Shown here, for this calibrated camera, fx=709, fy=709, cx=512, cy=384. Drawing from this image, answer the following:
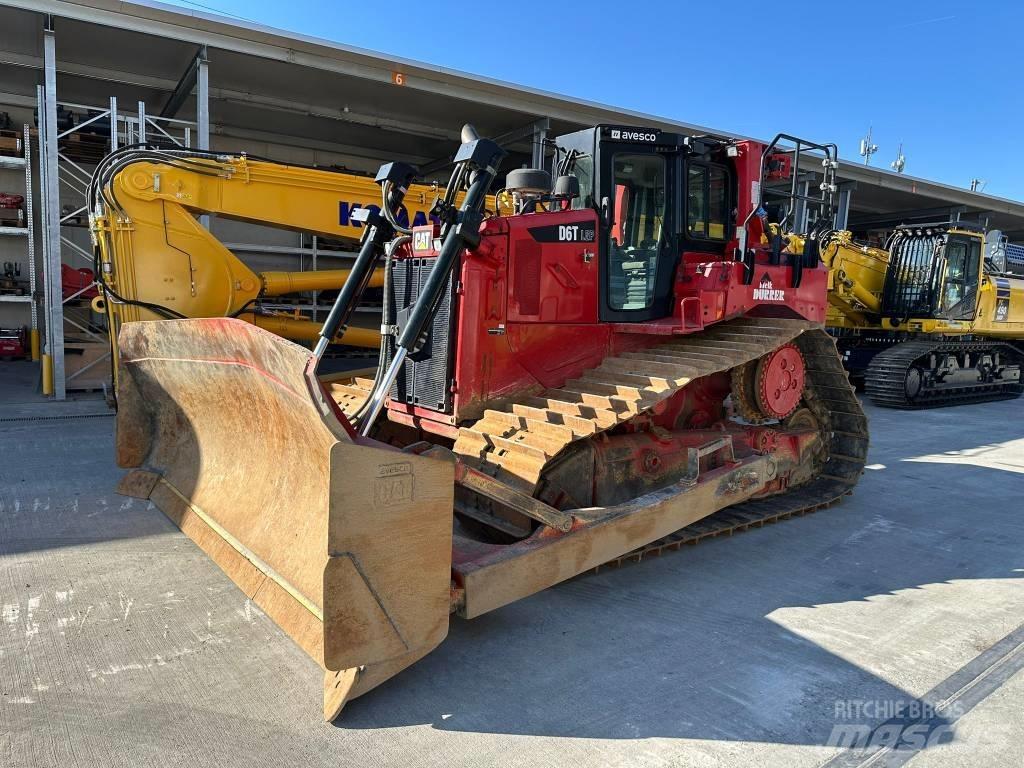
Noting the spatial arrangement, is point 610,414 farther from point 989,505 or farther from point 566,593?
point 989,505

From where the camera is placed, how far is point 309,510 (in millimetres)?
3191

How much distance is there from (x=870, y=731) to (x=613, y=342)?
111 inches

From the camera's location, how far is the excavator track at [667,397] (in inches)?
151

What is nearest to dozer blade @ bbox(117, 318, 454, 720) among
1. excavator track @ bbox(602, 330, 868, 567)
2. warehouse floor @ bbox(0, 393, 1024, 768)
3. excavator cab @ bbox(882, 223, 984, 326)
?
warehouse floor @ bbox(0, 393, 1024, 768)

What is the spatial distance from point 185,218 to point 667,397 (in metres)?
6.26

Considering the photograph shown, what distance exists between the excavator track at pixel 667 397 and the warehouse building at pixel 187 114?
7626mm

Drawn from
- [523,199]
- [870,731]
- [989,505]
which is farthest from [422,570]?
[989,505]

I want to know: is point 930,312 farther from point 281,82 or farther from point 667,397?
point 281,82

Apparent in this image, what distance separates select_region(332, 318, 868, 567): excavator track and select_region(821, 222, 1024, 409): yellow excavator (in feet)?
22.9

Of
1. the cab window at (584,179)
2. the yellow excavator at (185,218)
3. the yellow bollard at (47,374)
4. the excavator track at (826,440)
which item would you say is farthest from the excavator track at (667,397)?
the yellow bollard at (47,374)

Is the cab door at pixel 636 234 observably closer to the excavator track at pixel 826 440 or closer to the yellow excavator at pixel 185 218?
the excavator track at pixel 826 440

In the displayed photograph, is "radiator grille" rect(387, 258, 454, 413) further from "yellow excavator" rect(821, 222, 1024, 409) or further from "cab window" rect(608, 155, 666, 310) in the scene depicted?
"yellow excavator" rect(821, 222, 1024, 409)

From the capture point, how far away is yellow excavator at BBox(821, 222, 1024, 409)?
1270 cm

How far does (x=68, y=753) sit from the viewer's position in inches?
99.9
